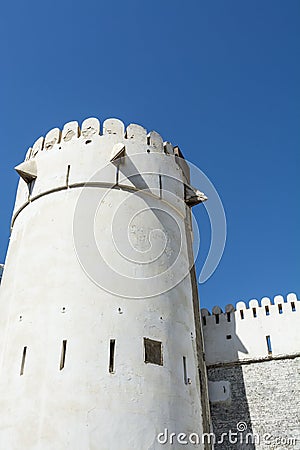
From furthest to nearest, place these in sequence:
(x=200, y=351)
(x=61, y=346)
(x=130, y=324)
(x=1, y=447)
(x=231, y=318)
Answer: (x=231, y=318) → (x=200, y=351) → (x=130, y=324) → (x=61, y=346) → (x=1, y=447)

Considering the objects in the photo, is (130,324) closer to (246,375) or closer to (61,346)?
(61,346)

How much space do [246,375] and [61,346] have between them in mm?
5640

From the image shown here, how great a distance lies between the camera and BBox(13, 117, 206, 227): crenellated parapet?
1112 cm

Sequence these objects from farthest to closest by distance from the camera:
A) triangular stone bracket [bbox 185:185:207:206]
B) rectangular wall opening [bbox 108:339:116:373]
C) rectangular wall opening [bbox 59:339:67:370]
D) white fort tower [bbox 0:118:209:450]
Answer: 1. triangular stone bracket [bbox 185:185:207:206]
2. rectangular wall opening [bbox 108:339:116:373]
3. rectangular wall opening [bbox 59:339:67:370]
4. white fort tower [bbox 0:118:209:450]

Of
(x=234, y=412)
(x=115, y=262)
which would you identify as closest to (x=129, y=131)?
(x=115, y=262)

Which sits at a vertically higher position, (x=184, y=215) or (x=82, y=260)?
(x=184, y=215)

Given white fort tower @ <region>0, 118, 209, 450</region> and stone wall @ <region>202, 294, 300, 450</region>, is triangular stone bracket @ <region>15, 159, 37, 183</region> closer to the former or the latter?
white fort tower @ <region>0, 118, 209, 450</region>

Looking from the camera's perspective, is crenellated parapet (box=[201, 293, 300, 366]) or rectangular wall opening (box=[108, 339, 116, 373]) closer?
rectangular wall opening (box=[108, 339, 116, 373])

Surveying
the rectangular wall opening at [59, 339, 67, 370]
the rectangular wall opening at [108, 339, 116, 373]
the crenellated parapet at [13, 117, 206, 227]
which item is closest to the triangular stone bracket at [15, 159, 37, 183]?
the crenellated parapet at [13, 117, 206, 227]

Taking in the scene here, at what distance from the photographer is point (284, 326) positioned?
12039 mm

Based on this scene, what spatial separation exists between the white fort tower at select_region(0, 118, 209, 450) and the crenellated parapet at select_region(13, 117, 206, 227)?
0.12ft

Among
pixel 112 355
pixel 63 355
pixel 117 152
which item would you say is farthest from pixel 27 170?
pixel 112 355

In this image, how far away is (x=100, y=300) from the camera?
30.3ft

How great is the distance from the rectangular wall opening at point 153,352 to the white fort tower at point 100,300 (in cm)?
2
